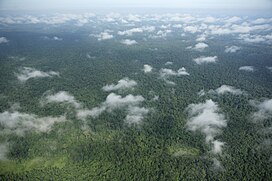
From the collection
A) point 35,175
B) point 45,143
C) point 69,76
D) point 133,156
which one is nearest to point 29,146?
point 45,143

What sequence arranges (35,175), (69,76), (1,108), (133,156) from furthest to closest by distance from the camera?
1. (69,76)
2. (1,108)
3. (133,156)
4. (35,175)

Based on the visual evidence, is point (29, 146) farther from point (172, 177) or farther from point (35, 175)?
point (172, 177)

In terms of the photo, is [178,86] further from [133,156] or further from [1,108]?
[1,108]

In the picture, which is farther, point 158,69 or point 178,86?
point 158,69

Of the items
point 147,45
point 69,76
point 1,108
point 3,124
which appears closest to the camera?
point 3,124

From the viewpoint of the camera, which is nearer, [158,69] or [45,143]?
[45,143]

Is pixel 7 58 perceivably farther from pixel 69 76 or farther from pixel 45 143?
pixel 45 143

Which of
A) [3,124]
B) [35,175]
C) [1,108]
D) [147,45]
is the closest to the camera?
[35,175]

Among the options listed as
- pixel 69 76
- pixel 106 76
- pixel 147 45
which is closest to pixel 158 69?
pixel 106 76

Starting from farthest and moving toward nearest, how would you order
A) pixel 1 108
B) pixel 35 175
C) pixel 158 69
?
1. pixel 158 69
2. pixel 1 108
3. pixel 35 175
